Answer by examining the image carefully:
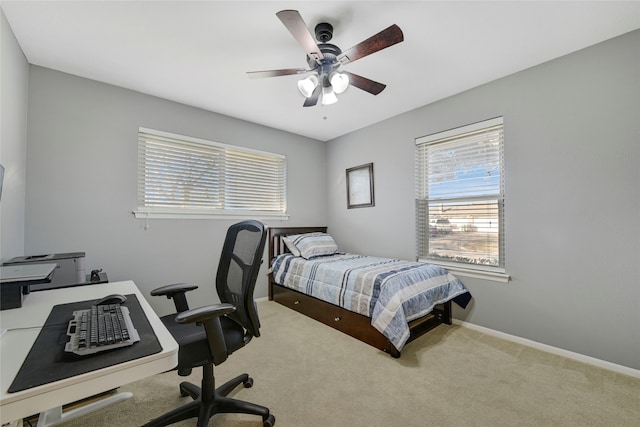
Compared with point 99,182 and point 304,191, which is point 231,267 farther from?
point 304,191

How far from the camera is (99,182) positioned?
258cm

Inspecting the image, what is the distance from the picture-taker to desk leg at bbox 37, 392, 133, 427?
1465mm

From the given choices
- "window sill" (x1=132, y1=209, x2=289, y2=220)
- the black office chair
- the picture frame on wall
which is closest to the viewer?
the black office chair

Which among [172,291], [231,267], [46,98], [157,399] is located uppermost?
[46,98]

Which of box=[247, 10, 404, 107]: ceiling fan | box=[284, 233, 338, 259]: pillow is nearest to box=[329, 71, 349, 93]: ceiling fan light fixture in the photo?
box=[247, 10, 404, 107]: ceiling fan

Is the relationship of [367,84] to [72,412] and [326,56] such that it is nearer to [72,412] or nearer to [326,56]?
[326,56]

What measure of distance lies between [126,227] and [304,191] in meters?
2.34

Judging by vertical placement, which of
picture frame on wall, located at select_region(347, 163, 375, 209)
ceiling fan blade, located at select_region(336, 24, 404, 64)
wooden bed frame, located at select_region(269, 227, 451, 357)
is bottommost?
wooden bed frame, located at select_region(269, 227, 451, 357)

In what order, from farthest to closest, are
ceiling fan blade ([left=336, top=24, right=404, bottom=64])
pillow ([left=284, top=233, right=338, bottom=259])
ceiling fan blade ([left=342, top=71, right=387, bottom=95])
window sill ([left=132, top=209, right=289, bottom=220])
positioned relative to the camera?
pillow ([left=284, top=233, right=338, bottom=259])
window sill ([left=132, top=209, right=289, bottom=220])
ceiling fan blade ([left=342, top=71, right=387, bottom=95])
ceiling fan blade ([left=336, top=24, right=404, bottom=64])

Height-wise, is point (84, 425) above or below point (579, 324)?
below

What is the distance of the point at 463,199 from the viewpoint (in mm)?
2854

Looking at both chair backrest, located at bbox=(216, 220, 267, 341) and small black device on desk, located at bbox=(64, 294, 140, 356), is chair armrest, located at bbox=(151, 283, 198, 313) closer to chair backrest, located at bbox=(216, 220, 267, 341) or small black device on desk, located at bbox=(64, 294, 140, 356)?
chair backrest, located at bbox=(216, 220, 267, 341)

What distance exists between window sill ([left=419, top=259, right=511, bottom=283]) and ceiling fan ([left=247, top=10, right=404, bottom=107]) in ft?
6.54

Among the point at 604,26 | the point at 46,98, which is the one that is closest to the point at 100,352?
the point at 46,98
